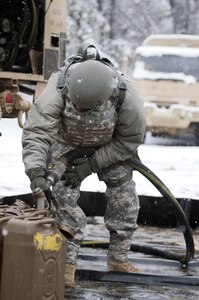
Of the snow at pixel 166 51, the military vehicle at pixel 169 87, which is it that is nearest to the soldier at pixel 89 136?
the military vehicle at pixel 169 87

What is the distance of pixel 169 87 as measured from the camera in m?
20.3

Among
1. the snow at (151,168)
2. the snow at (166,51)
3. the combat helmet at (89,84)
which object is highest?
the combat helmet at (89,84)

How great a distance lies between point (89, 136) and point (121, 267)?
1.01 m

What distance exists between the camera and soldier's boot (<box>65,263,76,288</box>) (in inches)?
214

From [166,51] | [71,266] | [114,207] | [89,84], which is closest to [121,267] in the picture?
[114,207]

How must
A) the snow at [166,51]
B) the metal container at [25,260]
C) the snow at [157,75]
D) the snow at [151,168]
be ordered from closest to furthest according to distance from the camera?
the metal container at [25,260] → the snow at [151,168] → the snow at [157,75] → the snow at [166,51]

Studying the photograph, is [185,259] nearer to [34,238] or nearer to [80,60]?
[80,60]

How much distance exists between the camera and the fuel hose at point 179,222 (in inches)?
232

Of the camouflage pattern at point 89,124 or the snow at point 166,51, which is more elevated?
the camouflage pattern at point 89,124

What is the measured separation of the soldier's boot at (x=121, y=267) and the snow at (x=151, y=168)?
1.78 m

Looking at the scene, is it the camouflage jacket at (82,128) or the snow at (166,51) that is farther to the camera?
the snow at (166,51)

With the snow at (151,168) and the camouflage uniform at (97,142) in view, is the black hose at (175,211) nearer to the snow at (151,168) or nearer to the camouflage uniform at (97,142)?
the camouflage uniform at (97,142)

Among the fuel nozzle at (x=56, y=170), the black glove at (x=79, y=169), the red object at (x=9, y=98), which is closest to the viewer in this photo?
the fuel nozzle at (x=56, y=170)

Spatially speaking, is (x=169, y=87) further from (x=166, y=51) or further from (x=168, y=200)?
(x=168, y=200)
